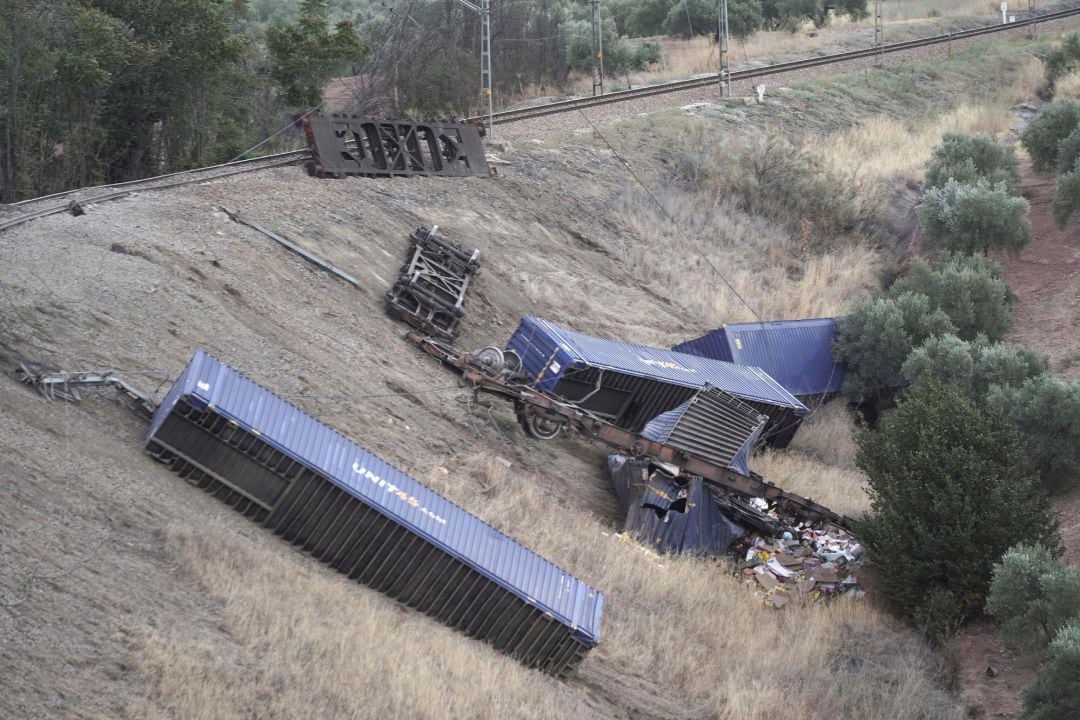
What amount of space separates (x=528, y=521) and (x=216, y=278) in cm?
750

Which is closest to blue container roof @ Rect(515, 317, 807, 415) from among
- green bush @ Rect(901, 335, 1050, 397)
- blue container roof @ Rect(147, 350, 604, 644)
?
green bush @ Rect(901, 335, 1050, 397)

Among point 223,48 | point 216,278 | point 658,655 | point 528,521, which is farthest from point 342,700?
point 223,48

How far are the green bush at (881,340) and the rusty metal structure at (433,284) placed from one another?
1062 centimetres

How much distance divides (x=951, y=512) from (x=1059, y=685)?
222 inches

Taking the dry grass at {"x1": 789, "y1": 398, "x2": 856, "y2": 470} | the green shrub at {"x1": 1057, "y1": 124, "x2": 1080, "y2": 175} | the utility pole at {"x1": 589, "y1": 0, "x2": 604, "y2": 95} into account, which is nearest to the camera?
the dry grass at {"x1": 789, "y1": 398, "x2": 856, "y2": 470}

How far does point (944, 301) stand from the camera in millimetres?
35594

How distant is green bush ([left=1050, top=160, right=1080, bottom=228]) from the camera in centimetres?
4016

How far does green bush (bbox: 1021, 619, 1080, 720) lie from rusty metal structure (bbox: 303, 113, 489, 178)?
20107 mm

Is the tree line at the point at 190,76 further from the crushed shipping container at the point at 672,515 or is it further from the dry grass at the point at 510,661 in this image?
the crushed shipping container at the point at 672,515

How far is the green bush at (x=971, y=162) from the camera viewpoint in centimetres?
4212

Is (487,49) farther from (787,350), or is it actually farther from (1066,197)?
(1066,197)

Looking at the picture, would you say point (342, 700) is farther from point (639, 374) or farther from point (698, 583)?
point (639, 374)

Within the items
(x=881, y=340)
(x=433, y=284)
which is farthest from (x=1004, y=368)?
(x=433, y=284)

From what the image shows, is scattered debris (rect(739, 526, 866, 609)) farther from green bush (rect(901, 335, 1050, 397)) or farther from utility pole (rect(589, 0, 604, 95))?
utility pole (rect(589, 0, 604, 95))
